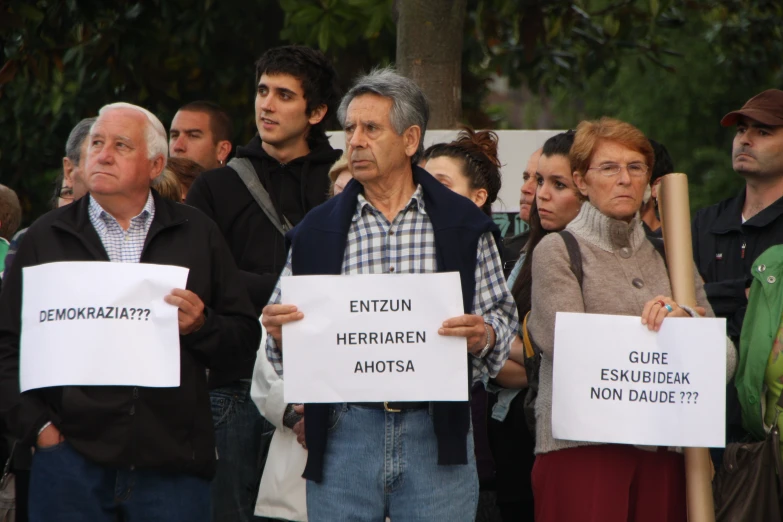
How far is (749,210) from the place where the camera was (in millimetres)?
6137

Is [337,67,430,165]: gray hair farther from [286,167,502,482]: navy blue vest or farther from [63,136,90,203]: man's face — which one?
[63,136,90,203]: man's face

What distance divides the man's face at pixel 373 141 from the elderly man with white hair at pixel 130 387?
26.0 inches

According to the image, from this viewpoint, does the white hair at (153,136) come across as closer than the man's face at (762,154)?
Yes

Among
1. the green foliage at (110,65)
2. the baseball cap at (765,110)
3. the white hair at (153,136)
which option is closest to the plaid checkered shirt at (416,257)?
the white hair at (153,136)

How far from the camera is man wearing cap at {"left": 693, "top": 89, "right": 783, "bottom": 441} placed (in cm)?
598

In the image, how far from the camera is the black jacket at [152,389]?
4.31 meters

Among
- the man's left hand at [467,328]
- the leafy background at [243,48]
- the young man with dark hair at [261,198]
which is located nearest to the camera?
the man's left hand at [467,328]

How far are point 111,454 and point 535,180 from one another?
120 inches

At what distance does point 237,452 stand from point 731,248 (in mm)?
2581

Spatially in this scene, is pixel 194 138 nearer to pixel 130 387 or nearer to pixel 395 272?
pixel 130 387

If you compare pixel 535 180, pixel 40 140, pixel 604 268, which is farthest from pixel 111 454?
pixel 40 140

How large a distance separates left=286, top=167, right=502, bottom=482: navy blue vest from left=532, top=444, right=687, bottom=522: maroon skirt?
0.56 meters

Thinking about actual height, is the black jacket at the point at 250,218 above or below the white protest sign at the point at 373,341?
above

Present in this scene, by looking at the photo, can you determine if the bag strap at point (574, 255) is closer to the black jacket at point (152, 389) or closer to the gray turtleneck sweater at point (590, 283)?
the gray turtleneck sweater at point (590, 283)
